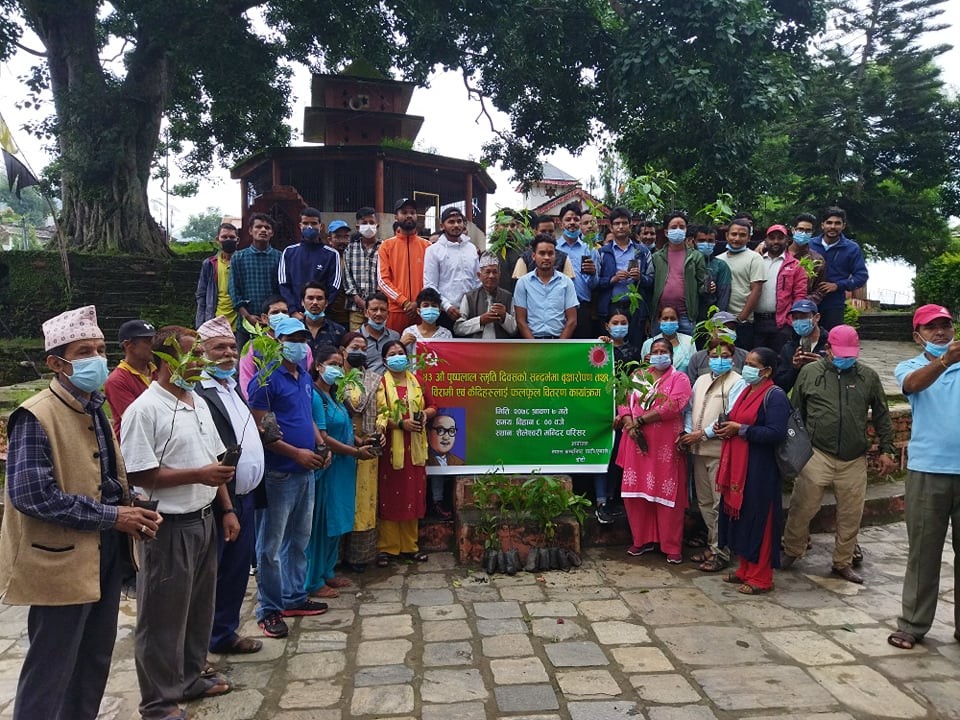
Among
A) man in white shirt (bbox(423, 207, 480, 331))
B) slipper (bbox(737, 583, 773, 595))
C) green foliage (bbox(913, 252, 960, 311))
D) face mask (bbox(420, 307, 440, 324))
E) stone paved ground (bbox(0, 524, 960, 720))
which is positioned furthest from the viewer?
green foliage (bbox(913, 252, 960, 311))

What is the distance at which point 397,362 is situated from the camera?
5.04 meters

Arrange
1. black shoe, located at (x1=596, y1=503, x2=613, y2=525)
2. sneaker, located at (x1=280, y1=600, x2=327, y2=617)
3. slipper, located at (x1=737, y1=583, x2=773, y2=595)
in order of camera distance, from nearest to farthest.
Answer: sneaker, located at (x1=280, y1=600, x2=327, y2=617)
slipper, located at (x1=737, y1=583, x2=773, y2=595)
black shoe, located at (x1=596, y1=503, x2=613, y2=525)

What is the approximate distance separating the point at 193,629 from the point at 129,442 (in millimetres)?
1077

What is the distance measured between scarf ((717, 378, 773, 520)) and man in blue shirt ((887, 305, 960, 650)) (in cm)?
99

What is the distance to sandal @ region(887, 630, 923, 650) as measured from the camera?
3.80 metres

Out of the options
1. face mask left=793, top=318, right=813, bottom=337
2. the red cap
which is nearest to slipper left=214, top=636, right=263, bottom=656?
the red cap

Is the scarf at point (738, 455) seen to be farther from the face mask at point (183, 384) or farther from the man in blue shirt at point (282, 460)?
the face mask at point (183, 384)

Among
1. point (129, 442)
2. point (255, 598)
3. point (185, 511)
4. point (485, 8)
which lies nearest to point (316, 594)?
point (255, 598)

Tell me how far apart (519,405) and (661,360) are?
122 centimetres

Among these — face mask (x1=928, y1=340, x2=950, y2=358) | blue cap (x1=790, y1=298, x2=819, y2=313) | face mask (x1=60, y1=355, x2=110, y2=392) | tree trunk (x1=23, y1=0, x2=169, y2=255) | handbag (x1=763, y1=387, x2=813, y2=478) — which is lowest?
handbag (x1=763, y1=387, x2=813, y2=478)

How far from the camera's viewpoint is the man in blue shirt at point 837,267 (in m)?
6.31

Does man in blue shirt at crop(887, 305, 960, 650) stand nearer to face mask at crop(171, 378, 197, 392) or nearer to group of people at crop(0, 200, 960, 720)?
group of people at crop(0, 200, 960, 720)

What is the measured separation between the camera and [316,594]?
4.59 metres

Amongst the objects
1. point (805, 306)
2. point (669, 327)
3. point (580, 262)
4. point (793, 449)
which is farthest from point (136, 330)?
point (805, 306)
